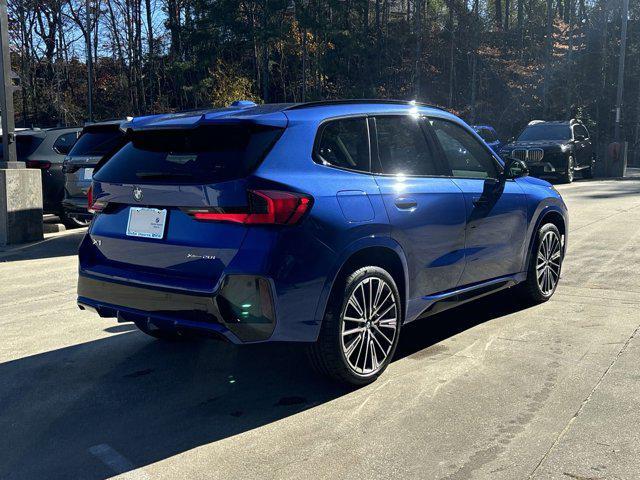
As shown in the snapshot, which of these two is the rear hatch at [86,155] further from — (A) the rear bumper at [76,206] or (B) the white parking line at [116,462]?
(B) the white parking line at [116,462]

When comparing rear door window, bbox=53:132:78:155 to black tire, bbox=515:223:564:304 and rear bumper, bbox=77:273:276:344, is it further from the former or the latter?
black tire, bbox=515:223:564:304

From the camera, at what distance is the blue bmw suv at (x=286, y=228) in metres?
3.58

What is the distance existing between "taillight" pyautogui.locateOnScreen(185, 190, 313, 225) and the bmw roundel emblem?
460mm

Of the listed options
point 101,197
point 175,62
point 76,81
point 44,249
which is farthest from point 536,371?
point 76,81

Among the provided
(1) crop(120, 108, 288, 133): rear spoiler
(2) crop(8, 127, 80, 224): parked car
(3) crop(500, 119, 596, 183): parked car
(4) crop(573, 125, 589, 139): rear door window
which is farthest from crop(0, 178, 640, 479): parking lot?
(4) crop(573, 125, 589, 139): rear door window

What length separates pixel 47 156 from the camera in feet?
38.8

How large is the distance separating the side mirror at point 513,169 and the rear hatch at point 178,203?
7.89 feet

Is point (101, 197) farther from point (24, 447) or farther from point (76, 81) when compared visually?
point (76, 81)

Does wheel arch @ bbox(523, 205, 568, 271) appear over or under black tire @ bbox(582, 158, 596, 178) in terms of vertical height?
under

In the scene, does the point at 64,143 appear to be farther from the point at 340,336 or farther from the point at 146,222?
the point at 340,336

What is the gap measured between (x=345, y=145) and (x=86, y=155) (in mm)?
7104

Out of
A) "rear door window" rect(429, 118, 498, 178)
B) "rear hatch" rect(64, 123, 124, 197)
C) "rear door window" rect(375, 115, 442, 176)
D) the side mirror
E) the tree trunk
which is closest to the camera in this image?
"rear door window" rect(375, 115, 442, 176)

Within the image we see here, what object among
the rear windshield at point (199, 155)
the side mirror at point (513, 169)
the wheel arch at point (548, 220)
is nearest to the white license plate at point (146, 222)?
the rear windshield at point (199, 155)

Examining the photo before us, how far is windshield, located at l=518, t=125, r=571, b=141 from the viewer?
68.0ft
